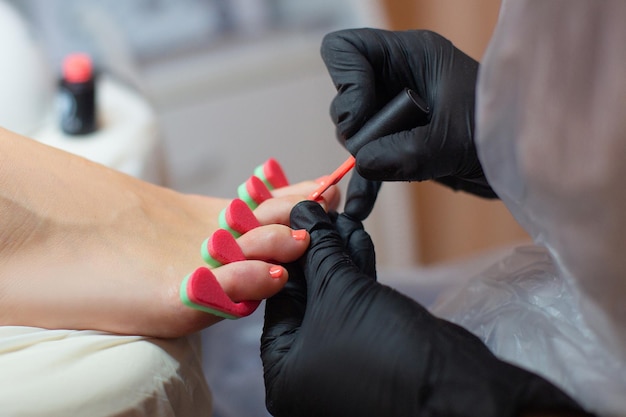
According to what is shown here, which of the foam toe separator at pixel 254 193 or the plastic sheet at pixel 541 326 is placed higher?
the foam toe separator at pixel 254 193

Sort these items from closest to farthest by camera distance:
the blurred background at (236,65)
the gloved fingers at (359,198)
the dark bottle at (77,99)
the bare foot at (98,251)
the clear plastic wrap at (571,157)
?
the clear plastic wrap at (571,157) < the bare foot at (98,251) < the gloved fingers at (359,198) < the dark bottle at (77,99) < the blurred background at (236,65)

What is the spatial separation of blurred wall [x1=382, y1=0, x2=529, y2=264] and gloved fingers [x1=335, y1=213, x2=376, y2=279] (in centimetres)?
94

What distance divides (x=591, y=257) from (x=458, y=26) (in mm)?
1082

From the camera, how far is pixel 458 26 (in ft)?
5.08

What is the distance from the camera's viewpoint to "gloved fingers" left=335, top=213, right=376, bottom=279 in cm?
70

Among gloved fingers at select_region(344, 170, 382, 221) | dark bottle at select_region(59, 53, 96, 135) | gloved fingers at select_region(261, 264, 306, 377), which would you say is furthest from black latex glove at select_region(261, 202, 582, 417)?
dark bottle at select_region(59, 53, 96, 135)

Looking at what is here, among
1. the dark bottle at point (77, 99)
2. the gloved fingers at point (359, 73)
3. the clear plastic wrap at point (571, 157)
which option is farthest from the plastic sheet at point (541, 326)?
the dark bottle at point (77, 99)

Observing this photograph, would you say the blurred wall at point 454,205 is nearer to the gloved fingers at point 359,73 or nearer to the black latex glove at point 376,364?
the gloved fingers at point 359,73

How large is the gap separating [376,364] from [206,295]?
6.8 inches

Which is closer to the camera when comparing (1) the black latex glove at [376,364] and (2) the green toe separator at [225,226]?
(1) the black latex glove at [376,364]

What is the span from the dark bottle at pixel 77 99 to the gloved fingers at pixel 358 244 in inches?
20.9

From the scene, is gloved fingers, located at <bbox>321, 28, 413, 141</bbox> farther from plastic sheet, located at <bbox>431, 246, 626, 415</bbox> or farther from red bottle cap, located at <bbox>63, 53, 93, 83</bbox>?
red bottle cap, located at <bbox>63, 53, 93, 83</bbox>

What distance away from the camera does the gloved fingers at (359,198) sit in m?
0.75

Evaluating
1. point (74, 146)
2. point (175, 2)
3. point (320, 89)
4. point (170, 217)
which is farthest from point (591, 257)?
point (175, 2)
